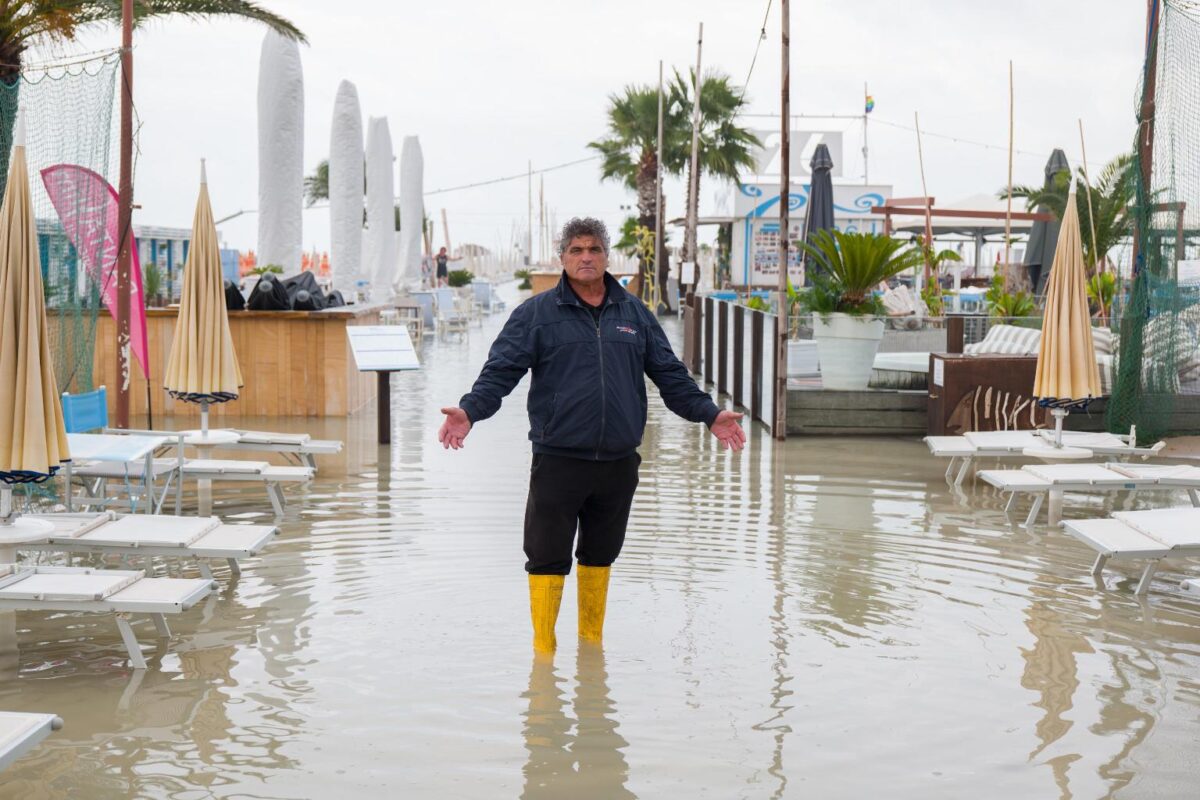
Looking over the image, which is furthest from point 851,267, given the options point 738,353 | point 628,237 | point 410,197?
point 628,237

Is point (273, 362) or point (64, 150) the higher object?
point (64, 150)

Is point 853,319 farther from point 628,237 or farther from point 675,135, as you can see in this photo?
point 628,237

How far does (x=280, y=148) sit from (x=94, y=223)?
272 inches

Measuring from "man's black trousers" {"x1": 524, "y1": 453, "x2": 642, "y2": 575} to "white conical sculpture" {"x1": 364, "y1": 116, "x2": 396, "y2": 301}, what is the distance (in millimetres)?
20058

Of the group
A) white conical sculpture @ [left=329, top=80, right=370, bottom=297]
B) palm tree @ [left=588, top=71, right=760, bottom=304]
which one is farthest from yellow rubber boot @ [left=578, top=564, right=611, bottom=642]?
palm tree @ [left=588, top=71, right=760, bottom=304]

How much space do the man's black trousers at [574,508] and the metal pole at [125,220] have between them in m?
6.40

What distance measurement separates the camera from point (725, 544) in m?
8.09

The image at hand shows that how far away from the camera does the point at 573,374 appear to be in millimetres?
5445

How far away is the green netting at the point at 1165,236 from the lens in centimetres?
1136

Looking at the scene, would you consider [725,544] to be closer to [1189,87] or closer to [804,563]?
[804,563]

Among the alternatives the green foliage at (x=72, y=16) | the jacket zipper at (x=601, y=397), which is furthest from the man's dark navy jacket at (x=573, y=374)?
the green foliage at (x=72, y=16)

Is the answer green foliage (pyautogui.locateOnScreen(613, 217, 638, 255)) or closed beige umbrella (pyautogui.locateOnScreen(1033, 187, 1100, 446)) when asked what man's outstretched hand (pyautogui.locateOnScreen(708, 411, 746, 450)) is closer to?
closed beige umbrella (pyautogui.locateOnScreen(1033, 187, 1100, 446))

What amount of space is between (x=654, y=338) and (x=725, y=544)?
8.54 ft

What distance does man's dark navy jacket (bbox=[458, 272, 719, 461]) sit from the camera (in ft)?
17.8
